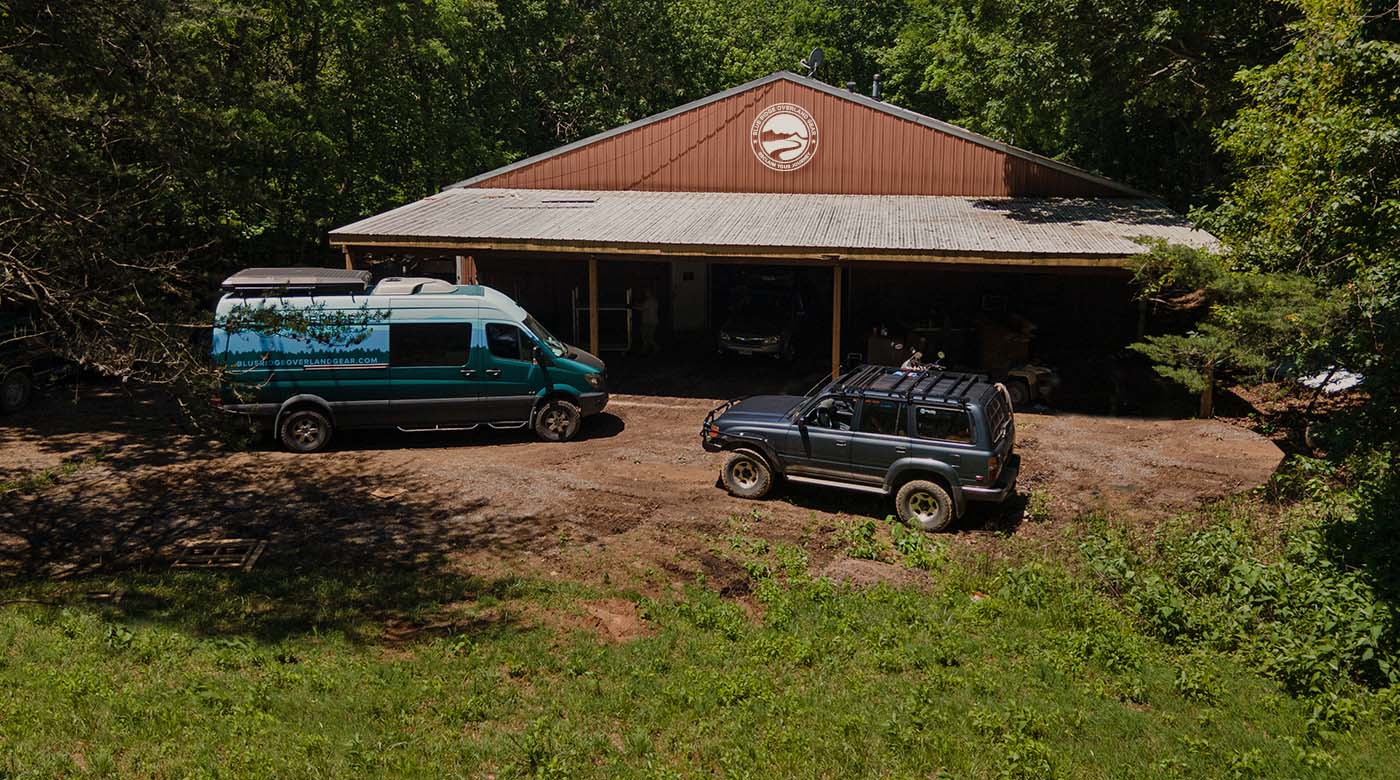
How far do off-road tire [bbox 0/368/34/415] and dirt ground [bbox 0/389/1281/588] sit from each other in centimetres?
24

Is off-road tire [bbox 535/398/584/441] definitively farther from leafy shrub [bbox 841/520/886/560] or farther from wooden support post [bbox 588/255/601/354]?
leafy shrub [bbox 841/520/886/560]

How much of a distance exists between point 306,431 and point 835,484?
8432mm

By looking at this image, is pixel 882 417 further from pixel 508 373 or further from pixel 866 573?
pixel 508 373

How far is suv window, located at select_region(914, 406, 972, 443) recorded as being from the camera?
41.9ft

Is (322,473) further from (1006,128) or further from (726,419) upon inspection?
(1006,128)

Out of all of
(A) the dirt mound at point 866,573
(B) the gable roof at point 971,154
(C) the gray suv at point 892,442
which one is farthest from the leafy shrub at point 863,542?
(B) the gable roof at point 971,154

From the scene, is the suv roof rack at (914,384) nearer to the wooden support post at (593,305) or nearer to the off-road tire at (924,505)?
the off-road tire at (924,505)

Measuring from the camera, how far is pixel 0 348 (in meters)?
17.5

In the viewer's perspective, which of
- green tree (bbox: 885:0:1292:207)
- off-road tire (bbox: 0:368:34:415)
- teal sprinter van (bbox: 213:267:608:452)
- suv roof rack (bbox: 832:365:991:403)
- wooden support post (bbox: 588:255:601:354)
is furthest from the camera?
green tree (bbox: 885:0:1292:207)

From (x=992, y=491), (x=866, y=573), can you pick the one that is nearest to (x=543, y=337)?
(x=866, y=573)

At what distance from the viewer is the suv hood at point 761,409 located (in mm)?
14234

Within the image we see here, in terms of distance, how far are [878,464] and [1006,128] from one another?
2112 cm

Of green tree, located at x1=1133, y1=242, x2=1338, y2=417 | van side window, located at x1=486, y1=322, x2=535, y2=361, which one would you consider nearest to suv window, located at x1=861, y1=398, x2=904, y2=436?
green tree, located at x1=1133, y1=242, x2=1338, y2=417

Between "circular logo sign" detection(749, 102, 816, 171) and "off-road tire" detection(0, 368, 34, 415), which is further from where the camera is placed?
"circular logo sign" detection(749, 102, 816, 171)
